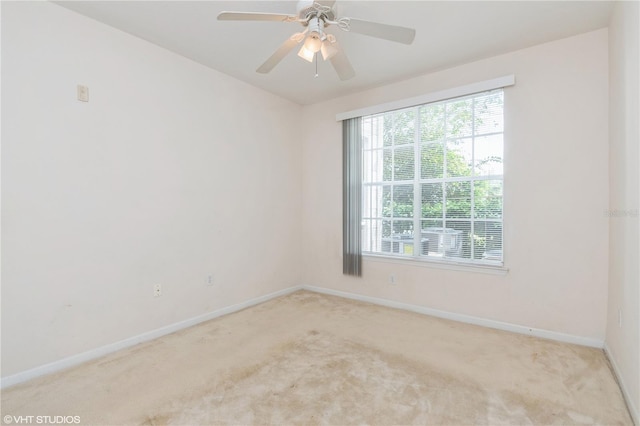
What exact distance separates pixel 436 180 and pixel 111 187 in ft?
10.3

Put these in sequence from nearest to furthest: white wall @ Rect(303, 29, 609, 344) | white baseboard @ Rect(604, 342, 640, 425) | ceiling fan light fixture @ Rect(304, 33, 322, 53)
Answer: white baseboard @ Rect(604, 342, 640, 425), ceiling fan light fixture @ Rect(304, 33, 322, 53), white wall @ Rect(303, 29, 609, 344)

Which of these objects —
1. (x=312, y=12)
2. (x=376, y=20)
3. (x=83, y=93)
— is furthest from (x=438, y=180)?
(x=83, y=93)

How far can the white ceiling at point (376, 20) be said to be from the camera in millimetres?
2275

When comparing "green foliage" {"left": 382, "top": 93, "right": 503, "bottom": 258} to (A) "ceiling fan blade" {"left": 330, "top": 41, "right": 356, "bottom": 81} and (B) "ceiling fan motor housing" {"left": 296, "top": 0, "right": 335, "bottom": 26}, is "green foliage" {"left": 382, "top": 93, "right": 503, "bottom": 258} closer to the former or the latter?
(A) "ceiling fan blade" {"left": 330, "top": 41, "right": 356, "bottom": 81}

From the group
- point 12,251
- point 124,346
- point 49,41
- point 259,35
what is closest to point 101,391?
point 124,346

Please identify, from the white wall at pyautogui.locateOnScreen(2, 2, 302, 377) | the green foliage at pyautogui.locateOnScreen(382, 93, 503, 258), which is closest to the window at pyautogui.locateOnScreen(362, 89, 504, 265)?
the green foliage at pyautogui.locateOnScreen(382, 93, 503, 258)

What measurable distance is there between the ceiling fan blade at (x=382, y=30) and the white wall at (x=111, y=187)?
2007 mm

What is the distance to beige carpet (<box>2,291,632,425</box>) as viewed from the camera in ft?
5.75

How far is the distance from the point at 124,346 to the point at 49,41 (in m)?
2.43

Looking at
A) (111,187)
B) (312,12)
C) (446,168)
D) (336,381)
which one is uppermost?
(312,12)

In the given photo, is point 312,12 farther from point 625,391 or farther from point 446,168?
point 625,391

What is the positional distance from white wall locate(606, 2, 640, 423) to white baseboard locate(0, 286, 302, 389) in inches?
130

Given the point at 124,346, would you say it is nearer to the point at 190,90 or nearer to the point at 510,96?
the point at 190,90

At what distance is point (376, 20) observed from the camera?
2.43 meters
